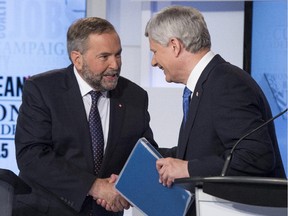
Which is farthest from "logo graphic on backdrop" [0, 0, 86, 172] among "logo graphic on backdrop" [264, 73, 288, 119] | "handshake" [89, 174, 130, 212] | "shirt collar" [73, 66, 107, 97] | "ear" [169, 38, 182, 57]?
"ear" [169, 38, 182, 57]

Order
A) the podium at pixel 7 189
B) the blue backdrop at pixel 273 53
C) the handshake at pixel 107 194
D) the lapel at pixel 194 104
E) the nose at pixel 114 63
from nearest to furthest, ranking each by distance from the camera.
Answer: the lapel at pixel 194 104, the podium at pixel 7 189, the handshake at pixel 107 194, the nose at pixel 114 63, the blue backdrop at pixel 273 53

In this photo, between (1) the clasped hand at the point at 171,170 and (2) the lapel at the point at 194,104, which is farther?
(2) the lapel at the point at 194,104

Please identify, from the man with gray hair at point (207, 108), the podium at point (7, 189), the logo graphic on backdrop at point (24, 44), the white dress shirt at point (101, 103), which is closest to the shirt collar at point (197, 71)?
the man with gray hair at point (207, 108)

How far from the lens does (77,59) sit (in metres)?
3.24

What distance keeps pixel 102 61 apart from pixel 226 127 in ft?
2.90

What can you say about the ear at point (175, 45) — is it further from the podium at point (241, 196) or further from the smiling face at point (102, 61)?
the podium at point (241, 196)

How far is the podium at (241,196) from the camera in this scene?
6.41ft

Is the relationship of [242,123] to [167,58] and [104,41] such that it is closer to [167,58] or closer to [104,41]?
[167,58]

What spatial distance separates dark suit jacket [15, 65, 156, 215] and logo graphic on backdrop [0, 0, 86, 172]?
6.41 ft

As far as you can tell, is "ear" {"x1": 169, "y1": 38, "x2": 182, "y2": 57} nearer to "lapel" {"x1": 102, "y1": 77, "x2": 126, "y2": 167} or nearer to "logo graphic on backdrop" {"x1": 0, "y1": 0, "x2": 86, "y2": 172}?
"lapel" {"x1": 102, "y1": 77, "x2": 126, "y2": 167}

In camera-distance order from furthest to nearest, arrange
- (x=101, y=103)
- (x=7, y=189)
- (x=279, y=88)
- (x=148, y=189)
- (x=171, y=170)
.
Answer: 1. (x=279, y=88)
2. (x=101, y=103)
3. (x=7, y=189)
4. (x=148, y=189)
5. (x=171, y=170)

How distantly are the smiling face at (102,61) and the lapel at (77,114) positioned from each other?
9 centimetres

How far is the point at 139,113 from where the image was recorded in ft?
10.8

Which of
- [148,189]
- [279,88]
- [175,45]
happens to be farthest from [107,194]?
[279,88]
